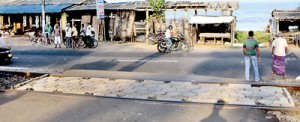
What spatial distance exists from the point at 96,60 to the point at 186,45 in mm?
5566

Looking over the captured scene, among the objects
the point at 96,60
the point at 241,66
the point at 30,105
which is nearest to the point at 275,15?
the point at 241,66

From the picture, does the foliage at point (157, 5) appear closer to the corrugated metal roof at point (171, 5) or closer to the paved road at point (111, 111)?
the corrugated metal roof at point (171, 5)

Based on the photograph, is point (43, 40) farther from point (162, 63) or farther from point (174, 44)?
point (162, 63)

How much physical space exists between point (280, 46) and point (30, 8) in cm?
2617

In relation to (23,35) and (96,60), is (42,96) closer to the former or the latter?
(96,60)

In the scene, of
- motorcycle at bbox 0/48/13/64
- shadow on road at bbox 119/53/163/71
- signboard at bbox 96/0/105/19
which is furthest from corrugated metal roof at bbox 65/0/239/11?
motorcycle at bbox 0/48/13/64

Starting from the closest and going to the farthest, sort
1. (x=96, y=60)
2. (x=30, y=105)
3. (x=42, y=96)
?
1. (x=30, y=105)
2. (x=42, y=96)
3. (x=96, y=60)

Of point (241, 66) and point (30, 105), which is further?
point (241, 66)

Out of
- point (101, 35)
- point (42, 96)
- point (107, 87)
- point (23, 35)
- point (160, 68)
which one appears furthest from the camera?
point (23, 35)

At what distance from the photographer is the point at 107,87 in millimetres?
10547

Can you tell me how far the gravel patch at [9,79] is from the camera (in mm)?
11402

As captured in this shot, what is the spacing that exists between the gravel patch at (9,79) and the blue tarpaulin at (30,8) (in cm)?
1780

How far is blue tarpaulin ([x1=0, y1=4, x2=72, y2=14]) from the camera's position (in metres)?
30.9

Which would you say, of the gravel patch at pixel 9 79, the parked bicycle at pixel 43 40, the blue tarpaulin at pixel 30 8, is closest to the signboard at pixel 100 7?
the parked bicycle at pixel 43 40
